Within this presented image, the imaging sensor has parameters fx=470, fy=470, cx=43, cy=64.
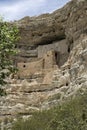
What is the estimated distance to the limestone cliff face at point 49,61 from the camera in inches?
1296

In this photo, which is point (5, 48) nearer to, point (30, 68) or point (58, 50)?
point (58, 50)

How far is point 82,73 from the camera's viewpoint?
3181 centimetres

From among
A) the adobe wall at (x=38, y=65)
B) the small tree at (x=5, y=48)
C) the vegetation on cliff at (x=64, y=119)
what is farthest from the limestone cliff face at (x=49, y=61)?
the small tree at (x=5, y=48)

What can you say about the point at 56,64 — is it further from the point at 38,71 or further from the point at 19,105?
the point at 19,105

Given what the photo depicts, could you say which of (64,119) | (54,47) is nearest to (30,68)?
(54,47)

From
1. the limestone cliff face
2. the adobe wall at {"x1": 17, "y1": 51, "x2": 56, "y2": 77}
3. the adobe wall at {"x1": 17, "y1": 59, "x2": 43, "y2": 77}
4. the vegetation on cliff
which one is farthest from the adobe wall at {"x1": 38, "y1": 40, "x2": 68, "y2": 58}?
the vegetation on cliff

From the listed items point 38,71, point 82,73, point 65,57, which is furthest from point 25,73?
point 82,73

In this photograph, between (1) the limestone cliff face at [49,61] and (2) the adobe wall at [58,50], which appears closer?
(1) the limestone cliff face at [49,61]

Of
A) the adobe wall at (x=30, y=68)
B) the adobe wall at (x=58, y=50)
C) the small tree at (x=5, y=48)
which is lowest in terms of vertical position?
the adobe wall at (x=30, y=68)

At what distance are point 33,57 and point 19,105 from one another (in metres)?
11.5

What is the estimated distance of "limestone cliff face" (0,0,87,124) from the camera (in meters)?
32.9

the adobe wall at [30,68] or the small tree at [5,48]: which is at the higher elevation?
the small tree at [5,48]

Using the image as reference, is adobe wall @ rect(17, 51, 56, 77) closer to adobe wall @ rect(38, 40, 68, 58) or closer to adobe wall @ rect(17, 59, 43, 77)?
adobe wall @ rect(17, 59, 43, 77)

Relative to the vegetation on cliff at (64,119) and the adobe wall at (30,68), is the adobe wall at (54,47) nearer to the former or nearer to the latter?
the adobe wall at (30,68)
